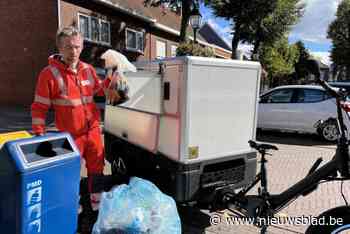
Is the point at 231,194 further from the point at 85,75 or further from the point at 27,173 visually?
the point at 27,173

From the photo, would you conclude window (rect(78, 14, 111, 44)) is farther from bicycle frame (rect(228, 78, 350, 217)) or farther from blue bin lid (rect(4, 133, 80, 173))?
blue bin lid (rect(4, 133, 80, 173))

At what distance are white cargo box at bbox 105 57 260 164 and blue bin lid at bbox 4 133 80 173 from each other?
115 cm

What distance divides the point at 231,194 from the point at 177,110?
3.36 feet

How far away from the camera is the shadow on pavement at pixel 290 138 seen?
8759 millimetres

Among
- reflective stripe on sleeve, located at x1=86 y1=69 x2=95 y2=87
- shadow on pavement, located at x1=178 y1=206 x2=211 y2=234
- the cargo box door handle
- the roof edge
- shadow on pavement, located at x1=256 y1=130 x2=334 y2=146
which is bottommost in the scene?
shadow on pavement, located at x1=256 y1=130 x2=334 y2=146

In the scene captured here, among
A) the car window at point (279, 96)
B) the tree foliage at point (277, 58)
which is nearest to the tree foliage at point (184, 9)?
the car window at point (279, 96)

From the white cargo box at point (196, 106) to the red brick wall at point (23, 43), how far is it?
41.2 ft

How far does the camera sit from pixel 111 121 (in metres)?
4.68

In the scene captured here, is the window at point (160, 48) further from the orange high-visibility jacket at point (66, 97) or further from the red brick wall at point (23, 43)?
the orange high-visibility jacket at point (66, 97)

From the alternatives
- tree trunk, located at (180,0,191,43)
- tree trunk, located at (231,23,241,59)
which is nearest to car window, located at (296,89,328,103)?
tree trunk, located at (180,0,191,43)

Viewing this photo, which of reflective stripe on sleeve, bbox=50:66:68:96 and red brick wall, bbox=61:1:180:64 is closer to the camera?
reflective stripe on sleeve, bbox=50:66:68:96

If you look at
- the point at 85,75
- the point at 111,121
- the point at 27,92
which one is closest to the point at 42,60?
the point at 27,92

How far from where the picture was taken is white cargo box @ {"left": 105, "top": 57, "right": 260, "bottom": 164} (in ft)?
9.80

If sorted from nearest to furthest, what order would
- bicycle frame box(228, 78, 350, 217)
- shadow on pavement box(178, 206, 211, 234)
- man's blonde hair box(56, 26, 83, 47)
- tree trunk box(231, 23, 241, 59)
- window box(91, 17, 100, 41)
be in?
bicycle frame box(228, 78, 350, 217) → man's blonde hair box(56, 26, 83, 47) → shadow on pavement box(178, 206, 211, 234) → window box(91, 17, 100, 41) → tree trunk box(231, 23, 241, 59)
